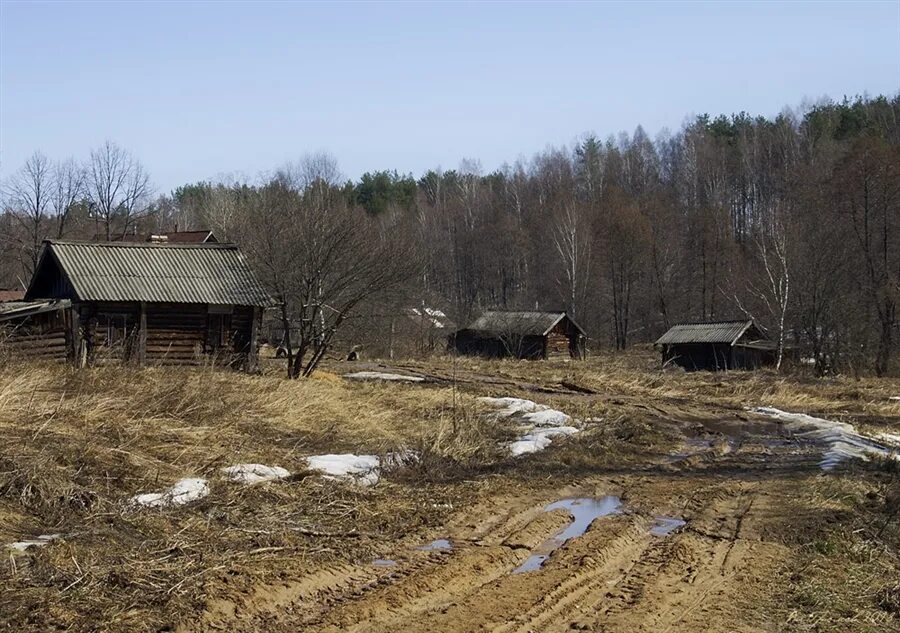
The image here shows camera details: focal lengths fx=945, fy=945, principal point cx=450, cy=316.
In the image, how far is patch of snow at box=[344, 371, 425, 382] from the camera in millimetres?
30584

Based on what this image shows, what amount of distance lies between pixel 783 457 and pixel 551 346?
37116 mm

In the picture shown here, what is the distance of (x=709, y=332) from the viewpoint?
153ft

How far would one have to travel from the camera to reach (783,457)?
15.9 m

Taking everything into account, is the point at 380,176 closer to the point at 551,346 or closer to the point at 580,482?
the point at 551,346

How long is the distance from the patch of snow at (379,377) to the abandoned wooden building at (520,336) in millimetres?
19822

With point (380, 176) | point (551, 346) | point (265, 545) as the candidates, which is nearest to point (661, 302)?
point (551, 346)

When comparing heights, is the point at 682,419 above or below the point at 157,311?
below

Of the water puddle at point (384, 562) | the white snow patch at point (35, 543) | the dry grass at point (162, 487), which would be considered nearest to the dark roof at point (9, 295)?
the dry grass at point (162, 487)

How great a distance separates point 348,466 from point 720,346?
36.8 m

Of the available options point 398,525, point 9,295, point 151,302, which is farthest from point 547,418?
point 9,295

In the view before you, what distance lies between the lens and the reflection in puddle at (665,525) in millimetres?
9391

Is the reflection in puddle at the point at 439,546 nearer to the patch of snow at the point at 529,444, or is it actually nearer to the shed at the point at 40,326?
the patch of snow at the point at 529,444

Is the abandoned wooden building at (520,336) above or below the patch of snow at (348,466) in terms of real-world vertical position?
above

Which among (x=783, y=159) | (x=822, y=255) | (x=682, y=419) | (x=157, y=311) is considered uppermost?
(x=783, y=159)
